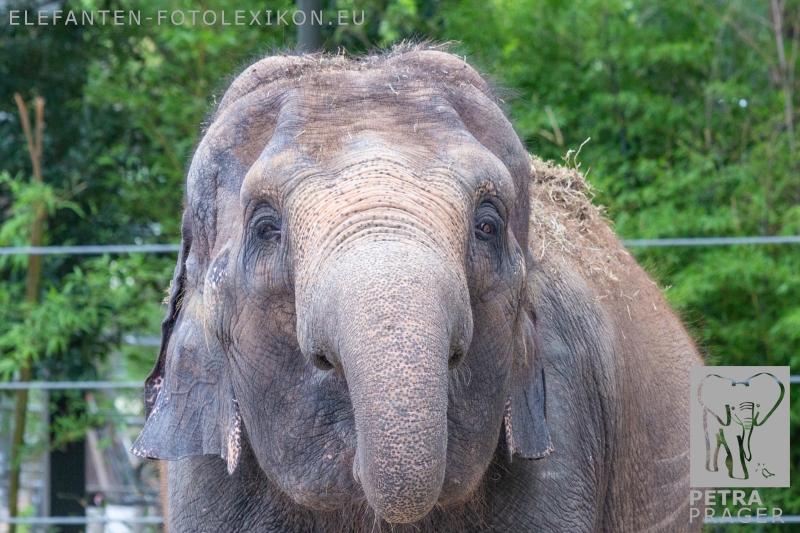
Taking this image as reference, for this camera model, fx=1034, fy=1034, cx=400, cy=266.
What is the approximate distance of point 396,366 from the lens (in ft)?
5.17

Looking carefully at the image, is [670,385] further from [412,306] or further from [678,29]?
[678,29]

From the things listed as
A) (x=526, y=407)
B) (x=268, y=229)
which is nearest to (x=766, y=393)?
(x=526, y=407)

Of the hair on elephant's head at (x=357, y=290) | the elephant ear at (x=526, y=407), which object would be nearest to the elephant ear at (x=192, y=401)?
the hair on elephant's head at (x=357, y=290)

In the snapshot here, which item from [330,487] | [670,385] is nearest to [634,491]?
[670,385]

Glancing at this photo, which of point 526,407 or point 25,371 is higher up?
point 25,371

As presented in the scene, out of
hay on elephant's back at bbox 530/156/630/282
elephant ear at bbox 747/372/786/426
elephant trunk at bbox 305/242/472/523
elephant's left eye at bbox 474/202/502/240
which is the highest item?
hay on elephant's back at bbox 530/156/630/282

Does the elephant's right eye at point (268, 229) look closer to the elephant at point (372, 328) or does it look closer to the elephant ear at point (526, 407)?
the elephant at point (372, 328)

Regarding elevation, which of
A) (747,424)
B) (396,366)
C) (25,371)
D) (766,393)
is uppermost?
(25,371)

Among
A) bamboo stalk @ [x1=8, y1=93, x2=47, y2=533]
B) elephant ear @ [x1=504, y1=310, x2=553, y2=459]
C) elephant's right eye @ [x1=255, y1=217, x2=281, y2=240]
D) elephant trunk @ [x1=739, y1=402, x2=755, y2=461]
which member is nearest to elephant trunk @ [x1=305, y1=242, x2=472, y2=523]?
elephant's right eye @ [x1=255, y1=217, x2=281, y2=240]

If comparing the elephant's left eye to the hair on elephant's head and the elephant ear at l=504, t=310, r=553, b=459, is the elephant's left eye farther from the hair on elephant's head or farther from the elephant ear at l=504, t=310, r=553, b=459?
the elephant ear at l=504, t=310, r=553, b=459

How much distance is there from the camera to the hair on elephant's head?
1608 millimetres

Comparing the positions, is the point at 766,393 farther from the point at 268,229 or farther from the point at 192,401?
the point at 268,229

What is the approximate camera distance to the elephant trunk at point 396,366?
62.2 inches

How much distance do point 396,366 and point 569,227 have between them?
166 cm
